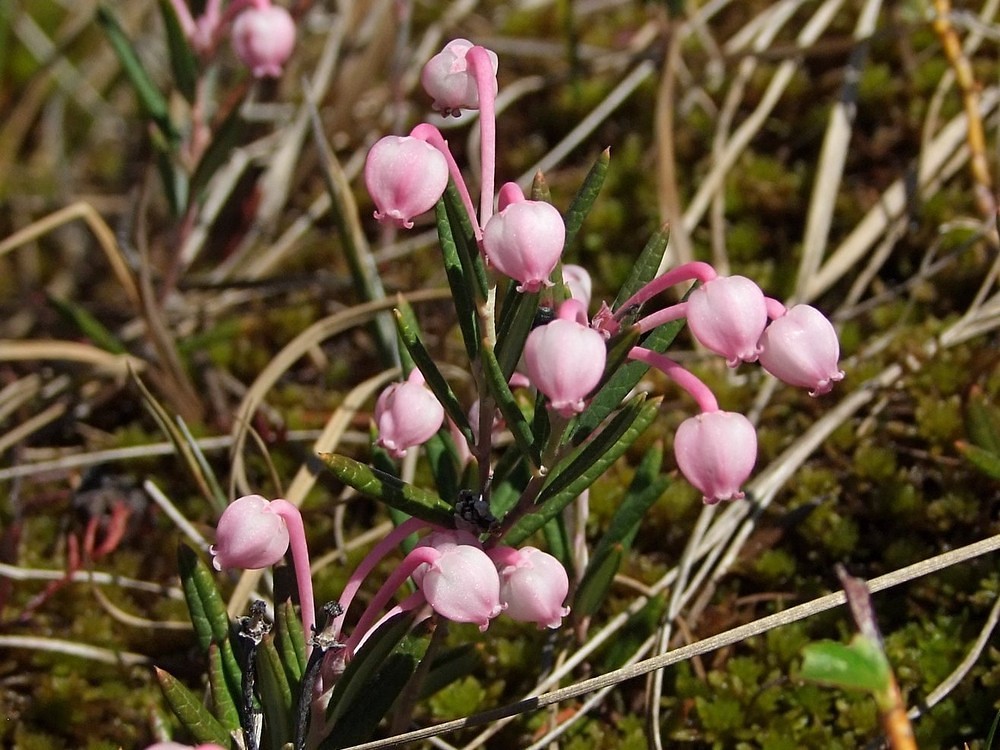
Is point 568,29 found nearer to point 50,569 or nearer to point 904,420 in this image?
point 904,420

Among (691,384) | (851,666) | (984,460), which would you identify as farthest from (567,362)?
(984,460)

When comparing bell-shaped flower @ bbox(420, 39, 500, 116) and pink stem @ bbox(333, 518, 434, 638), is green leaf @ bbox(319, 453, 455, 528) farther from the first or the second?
bell-shaped flower @ bbox(420, 39, 500, 116)

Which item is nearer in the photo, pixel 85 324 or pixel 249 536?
pixel 249 536

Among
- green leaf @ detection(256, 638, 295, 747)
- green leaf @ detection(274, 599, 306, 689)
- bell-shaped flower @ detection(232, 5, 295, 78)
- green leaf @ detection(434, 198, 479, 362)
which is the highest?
bell-shaped flower @ detection(232, 5, 295, 78)

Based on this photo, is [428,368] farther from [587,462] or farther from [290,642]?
[290,642]

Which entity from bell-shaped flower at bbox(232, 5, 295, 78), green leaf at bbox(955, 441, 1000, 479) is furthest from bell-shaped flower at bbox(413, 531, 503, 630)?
bell-shaped flower at bbox(232, 5, 295, 78)
